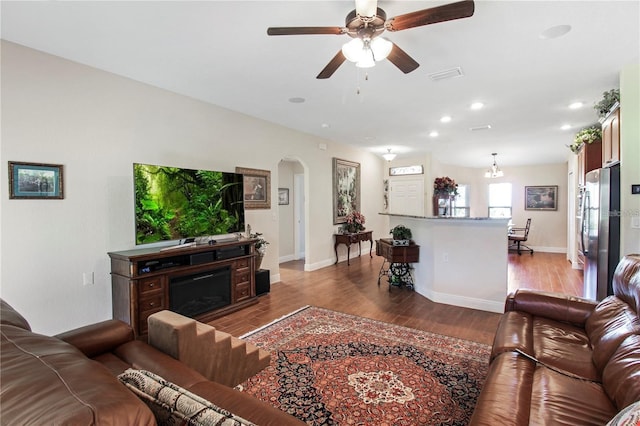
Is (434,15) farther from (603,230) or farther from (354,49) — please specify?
(603,230)

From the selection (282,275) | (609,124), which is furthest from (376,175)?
(609,124)

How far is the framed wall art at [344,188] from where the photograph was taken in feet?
22.7

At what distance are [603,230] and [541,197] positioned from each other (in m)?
6.86

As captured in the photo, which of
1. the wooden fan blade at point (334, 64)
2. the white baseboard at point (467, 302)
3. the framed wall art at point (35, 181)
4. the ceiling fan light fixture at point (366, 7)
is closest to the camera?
the ceiling fan light fixture at point (366, 7)

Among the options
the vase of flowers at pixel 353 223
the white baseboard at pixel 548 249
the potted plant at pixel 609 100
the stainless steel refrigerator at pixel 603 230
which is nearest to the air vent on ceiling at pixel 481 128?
the potted plant at pixel 609 100

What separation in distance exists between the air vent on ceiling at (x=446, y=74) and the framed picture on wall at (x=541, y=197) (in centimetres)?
774

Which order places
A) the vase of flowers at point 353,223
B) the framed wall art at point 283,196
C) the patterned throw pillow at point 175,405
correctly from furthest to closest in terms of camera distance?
1. the framed wall art at point 283,196
2. the vase of flowers at point 353,223
3. the patterned throw pillow at point 175,405

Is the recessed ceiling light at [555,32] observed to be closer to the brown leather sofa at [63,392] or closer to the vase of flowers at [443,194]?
the brown leather sofa at [63,392]

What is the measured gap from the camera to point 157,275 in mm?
3189

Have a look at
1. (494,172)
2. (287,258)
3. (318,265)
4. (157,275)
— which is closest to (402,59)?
(157,275)

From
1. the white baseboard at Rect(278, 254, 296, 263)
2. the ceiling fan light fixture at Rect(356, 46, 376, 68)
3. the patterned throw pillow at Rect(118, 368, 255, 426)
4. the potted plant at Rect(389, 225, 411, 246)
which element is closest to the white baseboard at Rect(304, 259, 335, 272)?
the white baseboard at Rect(278, 254, 296, 263)

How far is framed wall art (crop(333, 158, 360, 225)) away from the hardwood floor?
1.26 metres

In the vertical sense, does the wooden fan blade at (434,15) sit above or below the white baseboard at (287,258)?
above

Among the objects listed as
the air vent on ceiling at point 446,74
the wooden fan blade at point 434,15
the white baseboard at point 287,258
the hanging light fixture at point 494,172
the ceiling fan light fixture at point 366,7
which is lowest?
the white baseboard at point 287,258
